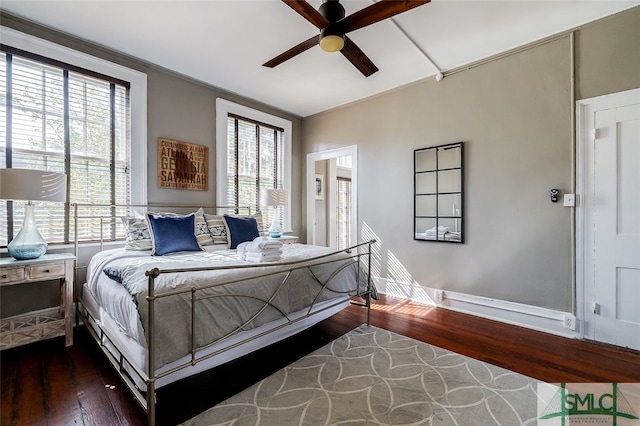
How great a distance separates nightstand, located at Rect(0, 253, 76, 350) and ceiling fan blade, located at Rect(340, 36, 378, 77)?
9.88 feet

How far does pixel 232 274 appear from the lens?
6.24ft

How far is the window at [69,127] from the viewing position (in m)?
2.56

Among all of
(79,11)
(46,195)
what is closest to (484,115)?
(79,11)

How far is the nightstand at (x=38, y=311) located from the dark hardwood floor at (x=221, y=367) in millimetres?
118

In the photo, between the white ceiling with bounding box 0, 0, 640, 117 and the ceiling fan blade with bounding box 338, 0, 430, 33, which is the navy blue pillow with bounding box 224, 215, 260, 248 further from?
the ceiling fan blade with bounding box 338, 0, 430, 33

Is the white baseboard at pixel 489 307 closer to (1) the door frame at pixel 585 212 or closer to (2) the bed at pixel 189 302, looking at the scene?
(1) the door frame at pixel 585 212

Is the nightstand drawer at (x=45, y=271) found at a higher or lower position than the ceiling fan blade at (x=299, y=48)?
lower

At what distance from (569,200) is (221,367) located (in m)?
3.47

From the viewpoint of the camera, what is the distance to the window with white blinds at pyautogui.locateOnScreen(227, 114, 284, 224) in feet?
14.1

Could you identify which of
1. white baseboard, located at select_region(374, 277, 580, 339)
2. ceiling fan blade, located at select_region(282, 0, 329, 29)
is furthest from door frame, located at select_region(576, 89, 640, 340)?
ceiling fan blade, located at select_region(282, 0, 329, 29)

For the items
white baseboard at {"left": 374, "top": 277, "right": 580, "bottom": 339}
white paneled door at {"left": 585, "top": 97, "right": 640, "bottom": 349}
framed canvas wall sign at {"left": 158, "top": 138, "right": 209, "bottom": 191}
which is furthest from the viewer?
framed canvas wall sign at {"left": 158, "top": 138, "right": 209, "bottom": 191}

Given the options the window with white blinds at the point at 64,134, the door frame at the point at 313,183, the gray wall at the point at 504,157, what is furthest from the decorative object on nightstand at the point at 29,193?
the gray wall at the point at 504,157

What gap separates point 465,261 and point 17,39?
505cm

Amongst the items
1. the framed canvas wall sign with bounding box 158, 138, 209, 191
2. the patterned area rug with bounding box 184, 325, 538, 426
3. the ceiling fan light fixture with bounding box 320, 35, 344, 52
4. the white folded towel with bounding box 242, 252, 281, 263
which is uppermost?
the ceiling fan light fixture with bounding box 320, 35, 344, 52
